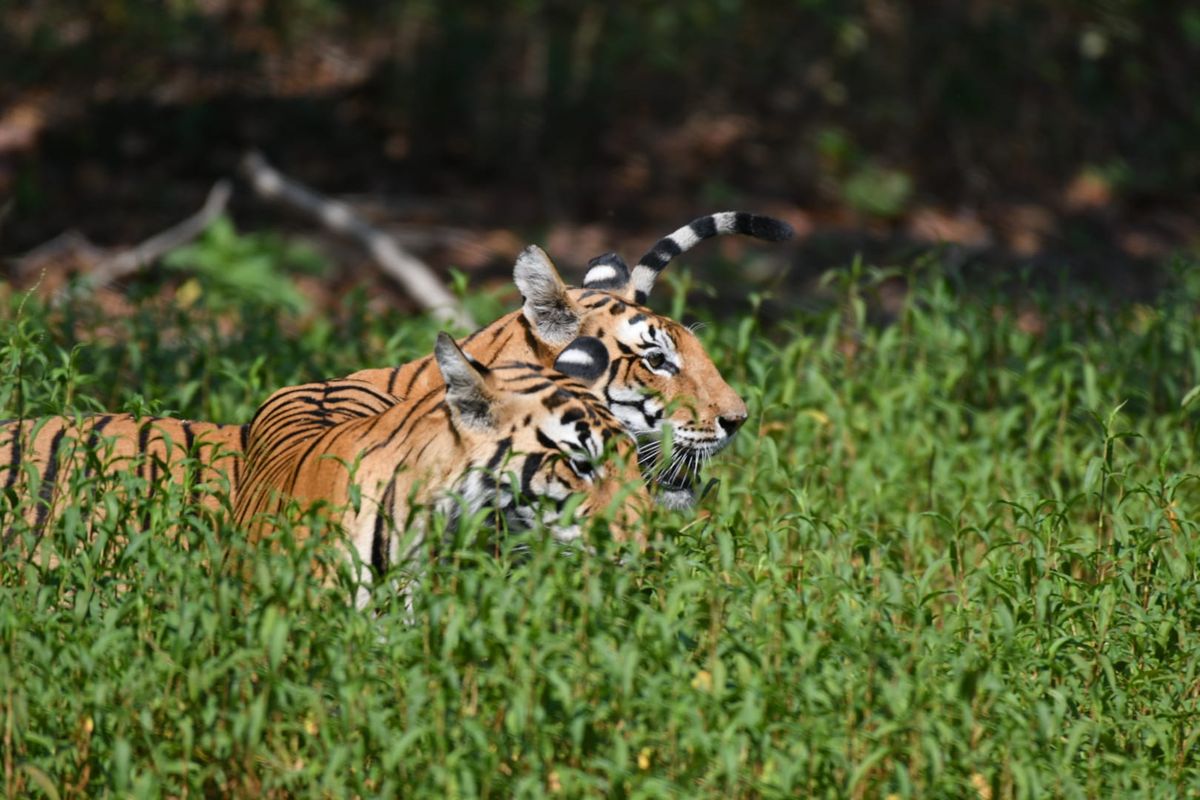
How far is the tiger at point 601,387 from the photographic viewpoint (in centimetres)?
490

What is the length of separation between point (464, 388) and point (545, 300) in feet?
3.88

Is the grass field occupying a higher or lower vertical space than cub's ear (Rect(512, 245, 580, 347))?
lower

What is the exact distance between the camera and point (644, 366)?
Answer: 5035mm

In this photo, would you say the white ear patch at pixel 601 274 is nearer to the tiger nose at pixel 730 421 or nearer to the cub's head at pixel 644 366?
the cub's head at pixel 644 366

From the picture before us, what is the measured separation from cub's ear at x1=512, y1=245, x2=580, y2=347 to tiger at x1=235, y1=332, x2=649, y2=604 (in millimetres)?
872

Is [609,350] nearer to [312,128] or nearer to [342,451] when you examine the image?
[342,451]

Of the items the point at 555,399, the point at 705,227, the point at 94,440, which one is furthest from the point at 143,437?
the point at 705,227

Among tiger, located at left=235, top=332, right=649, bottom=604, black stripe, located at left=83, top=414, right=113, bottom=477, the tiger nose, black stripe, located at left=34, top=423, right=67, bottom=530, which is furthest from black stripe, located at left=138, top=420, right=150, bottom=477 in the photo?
the tiger nose

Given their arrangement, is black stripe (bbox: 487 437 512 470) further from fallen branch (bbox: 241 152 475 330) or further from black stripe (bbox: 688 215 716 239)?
fallen branch (bbox: 241 152 475 330)

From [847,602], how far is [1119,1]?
1087 centimetres

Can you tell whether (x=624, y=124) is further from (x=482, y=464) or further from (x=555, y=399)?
(x=482, y=464)

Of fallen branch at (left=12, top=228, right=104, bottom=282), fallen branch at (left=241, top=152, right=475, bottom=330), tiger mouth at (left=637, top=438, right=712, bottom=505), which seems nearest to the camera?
tiger mouth at (left=637, top=438, right=712, bottom=505)

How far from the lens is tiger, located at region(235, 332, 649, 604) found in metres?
3.85

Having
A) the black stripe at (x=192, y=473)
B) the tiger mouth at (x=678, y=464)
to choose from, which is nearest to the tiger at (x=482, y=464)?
the black stripe at (x=192, y=473)
